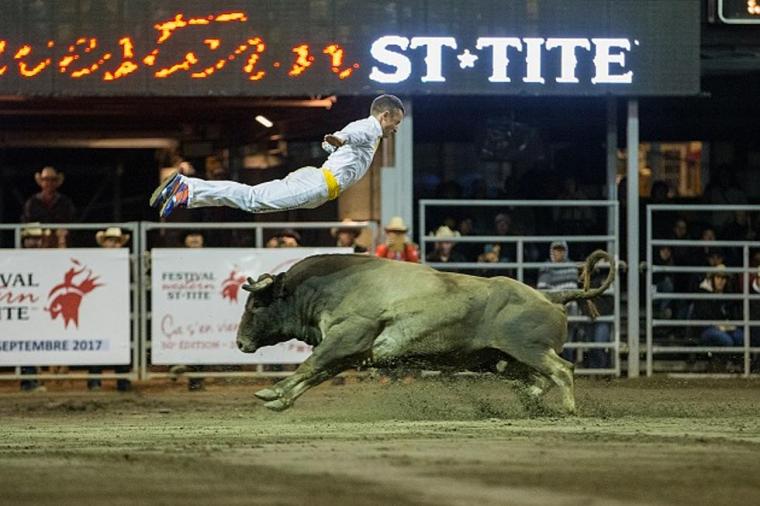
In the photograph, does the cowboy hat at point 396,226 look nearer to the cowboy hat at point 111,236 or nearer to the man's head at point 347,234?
the man's head at point 347,234

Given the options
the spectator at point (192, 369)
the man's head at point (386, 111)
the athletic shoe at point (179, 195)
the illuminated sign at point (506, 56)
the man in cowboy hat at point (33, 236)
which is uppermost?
the illuminated sign at point (506, 56)

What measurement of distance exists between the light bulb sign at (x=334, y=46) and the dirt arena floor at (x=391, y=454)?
354cm

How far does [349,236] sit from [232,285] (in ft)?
4.38

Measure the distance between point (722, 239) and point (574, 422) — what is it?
7.41 metres

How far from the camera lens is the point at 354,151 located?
11625 mm

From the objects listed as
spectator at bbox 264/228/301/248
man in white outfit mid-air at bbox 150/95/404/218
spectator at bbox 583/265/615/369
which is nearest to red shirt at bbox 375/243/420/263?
spectator at bbox 264/228/301/248

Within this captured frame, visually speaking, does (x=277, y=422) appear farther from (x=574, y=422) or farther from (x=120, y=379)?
(x=120, y=379)

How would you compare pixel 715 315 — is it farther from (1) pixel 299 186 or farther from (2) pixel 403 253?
(1) pixel 299 186

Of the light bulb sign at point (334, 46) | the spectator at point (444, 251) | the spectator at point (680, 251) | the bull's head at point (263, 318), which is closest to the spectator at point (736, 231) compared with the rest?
the spectator at point (680, 251)

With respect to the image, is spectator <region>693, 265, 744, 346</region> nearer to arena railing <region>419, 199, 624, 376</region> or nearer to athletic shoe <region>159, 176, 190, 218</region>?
arena railing <region>419, 199, 624, 376</region>

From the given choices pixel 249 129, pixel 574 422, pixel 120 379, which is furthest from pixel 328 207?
pixel 574 422

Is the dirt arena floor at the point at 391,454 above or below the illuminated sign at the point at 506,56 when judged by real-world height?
below

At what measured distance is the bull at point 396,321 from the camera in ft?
38.2

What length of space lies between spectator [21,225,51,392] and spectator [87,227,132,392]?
509mm
